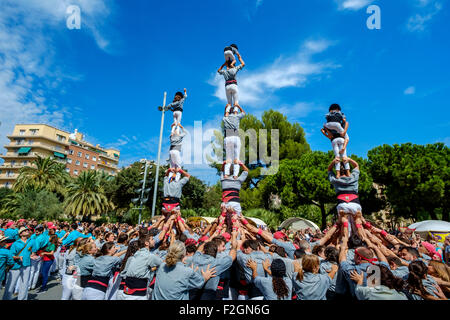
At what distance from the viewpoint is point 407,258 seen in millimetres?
4676

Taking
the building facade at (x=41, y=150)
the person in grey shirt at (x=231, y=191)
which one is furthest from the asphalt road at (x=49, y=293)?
the building facade at (x=41, y=150)

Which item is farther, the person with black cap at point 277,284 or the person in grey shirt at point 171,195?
the person in grey shirt at point 171,195

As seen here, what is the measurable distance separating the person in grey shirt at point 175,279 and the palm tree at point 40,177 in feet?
129

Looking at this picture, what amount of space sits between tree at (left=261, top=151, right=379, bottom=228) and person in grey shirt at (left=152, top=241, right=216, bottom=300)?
71.0 ft

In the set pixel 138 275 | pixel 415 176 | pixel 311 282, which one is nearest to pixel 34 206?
pixel 138 275

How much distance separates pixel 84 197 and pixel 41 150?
104 feet

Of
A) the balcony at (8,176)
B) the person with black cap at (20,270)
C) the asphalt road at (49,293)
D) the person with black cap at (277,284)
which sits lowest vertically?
the asphalt road at (49,293)

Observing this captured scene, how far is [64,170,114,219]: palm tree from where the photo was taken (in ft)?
107

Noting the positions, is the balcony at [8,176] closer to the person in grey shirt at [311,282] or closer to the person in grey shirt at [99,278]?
the person in grey shirt at [99,278]

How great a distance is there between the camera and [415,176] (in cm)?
2102

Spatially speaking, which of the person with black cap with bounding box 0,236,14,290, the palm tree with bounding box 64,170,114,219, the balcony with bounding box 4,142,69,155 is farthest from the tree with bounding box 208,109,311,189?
the balcony with bounding box 4,142,69,155

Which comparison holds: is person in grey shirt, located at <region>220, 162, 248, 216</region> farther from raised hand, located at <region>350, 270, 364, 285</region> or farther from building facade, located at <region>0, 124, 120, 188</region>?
building facade, located at <region>0, 124, 120, 188</region>

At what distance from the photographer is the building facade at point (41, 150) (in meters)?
53.8

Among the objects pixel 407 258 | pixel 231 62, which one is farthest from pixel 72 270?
pixel 231 62
